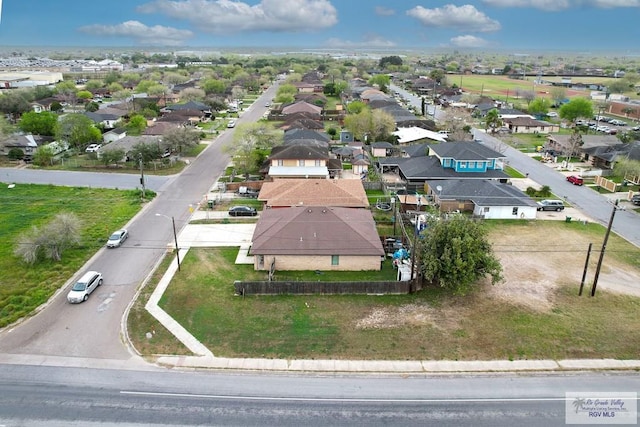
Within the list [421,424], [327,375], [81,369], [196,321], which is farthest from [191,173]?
[421,424]

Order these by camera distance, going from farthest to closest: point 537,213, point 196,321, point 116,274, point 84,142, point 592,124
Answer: point 592,124 → point 84,142 → point 537,213 → point 116,274 → point 196,321

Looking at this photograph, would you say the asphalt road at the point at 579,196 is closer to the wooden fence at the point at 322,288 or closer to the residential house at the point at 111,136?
the wooden fence at the point at 322,288

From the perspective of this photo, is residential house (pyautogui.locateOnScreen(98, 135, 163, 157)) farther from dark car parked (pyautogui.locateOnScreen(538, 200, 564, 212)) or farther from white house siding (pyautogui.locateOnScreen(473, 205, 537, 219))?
dark car parked (pyautogui.locateOnScreen(538, 200, 564, 212))

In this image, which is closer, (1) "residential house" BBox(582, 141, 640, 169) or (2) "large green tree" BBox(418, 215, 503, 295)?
(2) "large green tree" BBox(418, 215, 503, 295)

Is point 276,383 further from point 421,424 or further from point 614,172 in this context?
point 614,172

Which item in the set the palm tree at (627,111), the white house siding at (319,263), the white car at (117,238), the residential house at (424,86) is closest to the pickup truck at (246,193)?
the white car at (117,238)

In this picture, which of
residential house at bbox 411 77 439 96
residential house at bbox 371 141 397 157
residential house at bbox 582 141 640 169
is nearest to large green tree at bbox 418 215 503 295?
residential house at bbox 371 141 397 157
